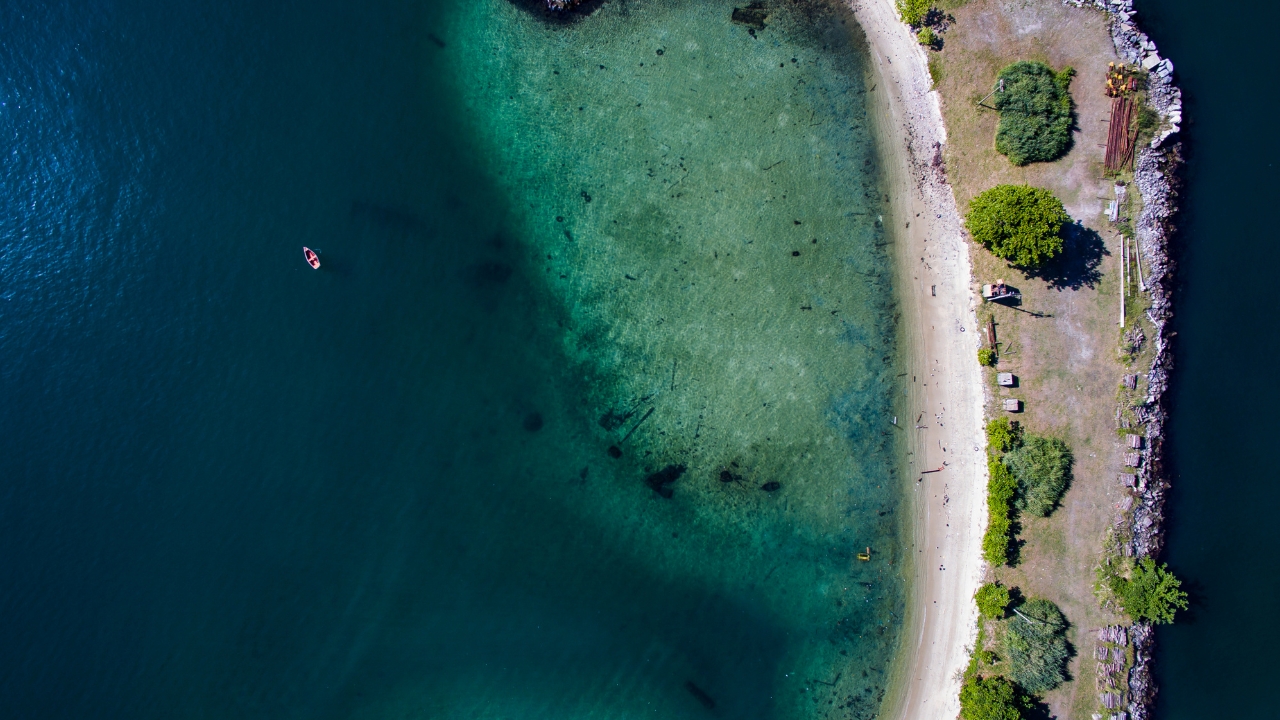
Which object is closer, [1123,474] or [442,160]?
[1123,474]

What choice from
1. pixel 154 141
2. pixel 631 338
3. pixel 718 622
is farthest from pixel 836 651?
pixel 154 141

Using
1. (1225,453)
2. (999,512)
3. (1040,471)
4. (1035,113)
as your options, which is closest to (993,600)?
(999,512)

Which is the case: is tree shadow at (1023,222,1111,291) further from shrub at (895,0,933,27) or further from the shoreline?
shrub at (895,0,933,27)

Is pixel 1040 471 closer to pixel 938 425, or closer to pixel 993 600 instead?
pixel 938 425

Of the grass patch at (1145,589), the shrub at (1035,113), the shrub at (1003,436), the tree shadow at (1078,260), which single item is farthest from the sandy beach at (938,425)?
the grass patch at (1145,589)

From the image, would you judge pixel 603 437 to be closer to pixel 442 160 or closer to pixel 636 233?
pixel 636 233

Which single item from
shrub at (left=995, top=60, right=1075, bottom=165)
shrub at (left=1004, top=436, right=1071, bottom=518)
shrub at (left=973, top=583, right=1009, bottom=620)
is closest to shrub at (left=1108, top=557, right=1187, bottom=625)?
shrub at (left=1004, top=436, right=1071, bottom=518)
